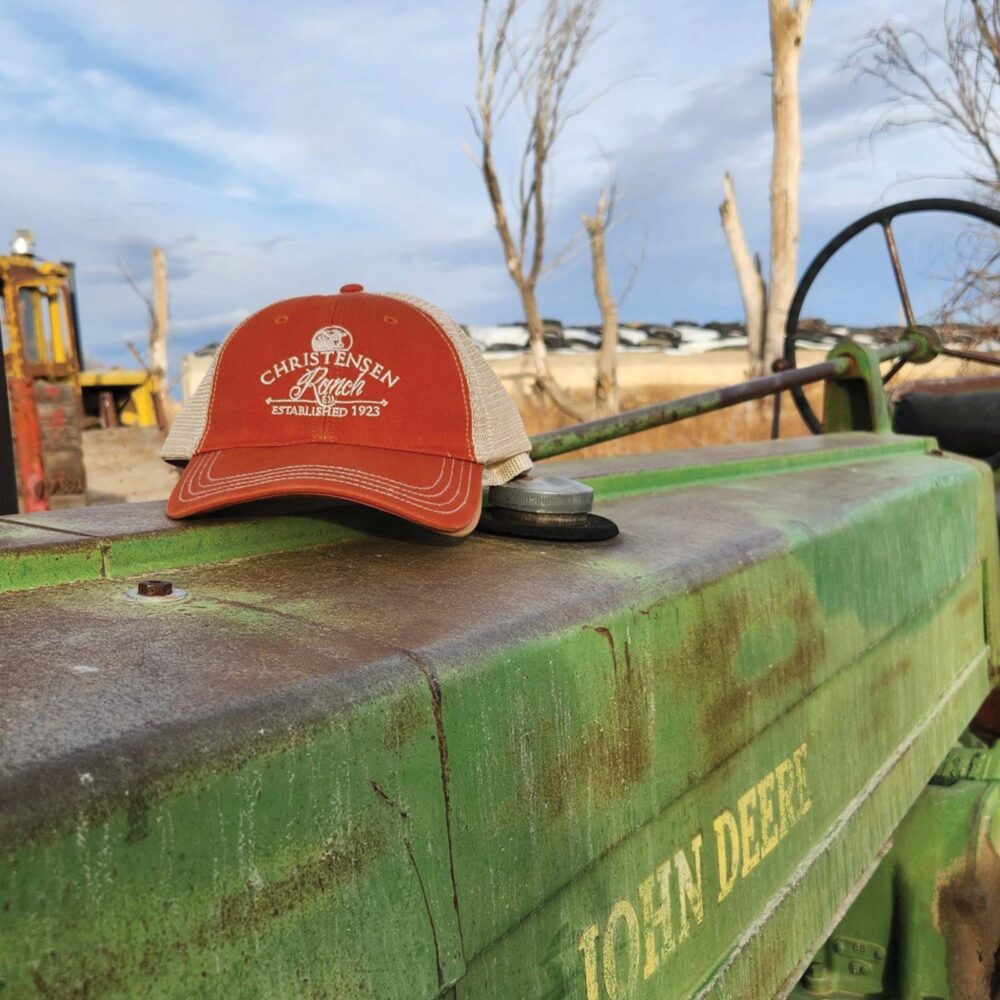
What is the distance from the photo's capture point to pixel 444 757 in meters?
0.80

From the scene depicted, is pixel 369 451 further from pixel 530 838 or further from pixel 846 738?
pixel 846 738

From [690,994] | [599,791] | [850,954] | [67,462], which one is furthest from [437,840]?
[67,462]

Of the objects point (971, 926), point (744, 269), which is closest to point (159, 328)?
point (744, 269)

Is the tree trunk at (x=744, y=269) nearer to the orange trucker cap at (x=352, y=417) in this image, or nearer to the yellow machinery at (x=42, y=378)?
the yellow machinery at (x=42, y=378)

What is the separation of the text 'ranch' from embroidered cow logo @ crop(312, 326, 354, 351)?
26.4 inches

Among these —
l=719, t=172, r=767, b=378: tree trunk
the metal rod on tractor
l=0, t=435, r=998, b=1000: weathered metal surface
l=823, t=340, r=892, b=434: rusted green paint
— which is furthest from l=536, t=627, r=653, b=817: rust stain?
l=719, t=172, r=767, b=378: tree trunk

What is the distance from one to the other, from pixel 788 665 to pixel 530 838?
0.64 meters

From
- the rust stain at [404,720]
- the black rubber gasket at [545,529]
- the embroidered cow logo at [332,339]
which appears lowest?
the rust stain at [404,720]

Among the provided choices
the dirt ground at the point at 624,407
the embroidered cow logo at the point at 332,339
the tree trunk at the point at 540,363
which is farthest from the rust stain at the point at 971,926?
the tree trunk at the point at 540,363

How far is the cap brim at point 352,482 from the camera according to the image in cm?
114

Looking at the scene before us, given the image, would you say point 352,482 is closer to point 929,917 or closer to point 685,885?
point 685,885

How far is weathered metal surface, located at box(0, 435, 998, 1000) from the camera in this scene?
0.59m

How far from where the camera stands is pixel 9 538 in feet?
3.45

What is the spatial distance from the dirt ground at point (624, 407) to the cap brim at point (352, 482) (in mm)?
4522
